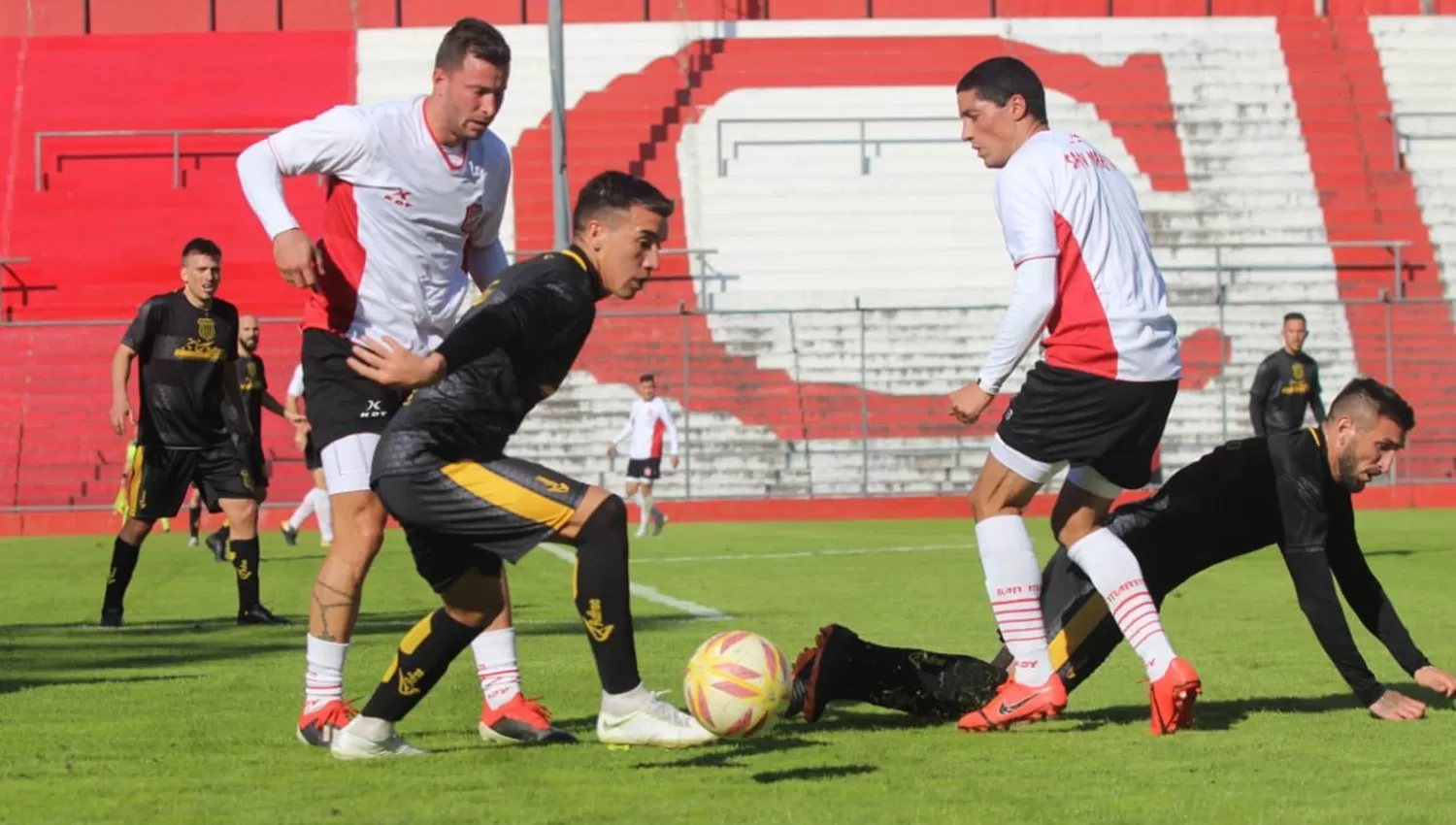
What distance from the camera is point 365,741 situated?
18.8 ft

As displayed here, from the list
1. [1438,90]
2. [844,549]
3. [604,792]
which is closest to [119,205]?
[844,549]

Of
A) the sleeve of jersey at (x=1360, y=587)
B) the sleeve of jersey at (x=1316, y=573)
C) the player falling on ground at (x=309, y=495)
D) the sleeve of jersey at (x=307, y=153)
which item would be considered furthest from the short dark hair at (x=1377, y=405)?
the player falling on ground at (x=309, y=495)

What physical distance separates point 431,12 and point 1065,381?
31.9m

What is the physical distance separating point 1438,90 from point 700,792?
3172 cm

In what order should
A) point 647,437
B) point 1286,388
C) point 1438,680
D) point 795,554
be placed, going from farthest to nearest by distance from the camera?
point 647,437
point 1286,388
point 795,554
point 1438,680

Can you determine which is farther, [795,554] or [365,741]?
[795,554]

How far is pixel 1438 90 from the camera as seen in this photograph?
33625 millimetres

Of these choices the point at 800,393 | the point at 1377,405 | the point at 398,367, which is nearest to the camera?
the point at 398,367

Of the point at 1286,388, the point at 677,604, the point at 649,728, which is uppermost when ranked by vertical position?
the point at 1286,388

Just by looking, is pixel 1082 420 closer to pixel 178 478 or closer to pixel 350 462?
pixel 350 462

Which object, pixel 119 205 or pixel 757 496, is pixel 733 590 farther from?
pixel 119 205

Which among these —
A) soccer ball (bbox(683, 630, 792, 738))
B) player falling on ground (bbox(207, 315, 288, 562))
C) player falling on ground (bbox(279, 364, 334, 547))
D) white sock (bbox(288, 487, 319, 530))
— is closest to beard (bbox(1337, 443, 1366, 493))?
soccer ball (bbox(683, 630, 792, 738))

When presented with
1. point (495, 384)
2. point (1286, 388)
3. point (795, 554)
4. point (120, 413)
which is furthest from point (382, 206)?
point (1286, 388)

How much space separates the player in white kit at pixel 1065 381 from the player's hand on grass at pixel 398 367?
1.91 metres
